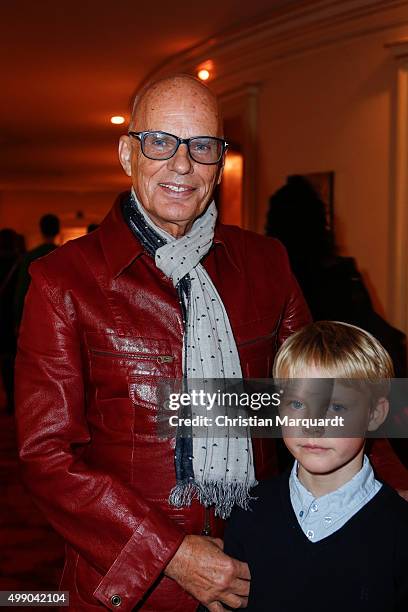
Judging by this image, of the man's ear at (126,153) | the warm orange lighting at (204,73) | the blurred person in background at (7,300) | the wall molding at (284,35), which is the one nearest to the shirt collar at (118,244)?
the man's ear at (126,153)

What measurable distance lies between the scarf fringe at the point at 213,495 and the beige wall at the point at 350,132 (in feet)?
12.3

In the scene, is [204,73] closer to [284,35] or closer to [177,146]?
[284,35]

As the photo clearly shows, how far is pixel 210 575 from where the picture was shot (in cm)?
130

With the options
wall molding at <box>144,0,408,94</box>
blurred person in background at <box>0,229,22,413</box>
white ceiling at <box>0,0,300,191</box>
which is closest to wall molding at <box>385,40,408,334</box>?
wall molding at <box>144,0,408,94</box>

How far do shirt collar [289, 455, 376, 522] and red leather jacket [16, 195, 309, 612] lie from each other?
0.23 m

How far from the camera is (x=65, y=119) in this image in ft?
32.6

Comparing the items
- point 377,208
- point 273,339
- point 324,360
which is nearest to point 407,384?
point 273,339

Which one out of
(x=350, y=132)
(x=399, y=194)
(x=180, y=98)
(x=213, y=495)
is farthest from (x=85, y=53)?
(x=213, y=495)

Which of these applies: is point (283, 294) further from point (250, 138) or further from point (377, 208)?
point (250, 138)

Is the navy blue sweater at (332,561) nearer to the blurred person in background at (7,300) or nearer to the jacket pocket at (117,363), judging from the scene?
the jacket pocket at (117,363)

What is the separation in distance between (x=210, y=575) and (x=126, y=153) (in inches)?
34.7

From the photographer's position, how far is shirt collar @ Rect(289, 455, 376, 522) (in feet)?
4.29

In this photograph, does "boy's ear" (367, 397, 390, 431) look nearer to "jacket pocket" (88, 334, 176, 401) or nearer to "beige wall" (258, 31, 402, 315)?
"jacket pocket" (88, 334, 176, 401)

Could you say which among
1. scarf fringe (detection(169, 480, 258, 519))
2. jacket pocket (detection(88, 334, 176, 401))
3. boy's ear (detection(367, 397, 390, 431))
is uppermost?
jacket pocket (detection(88, 334, 176, 401))
